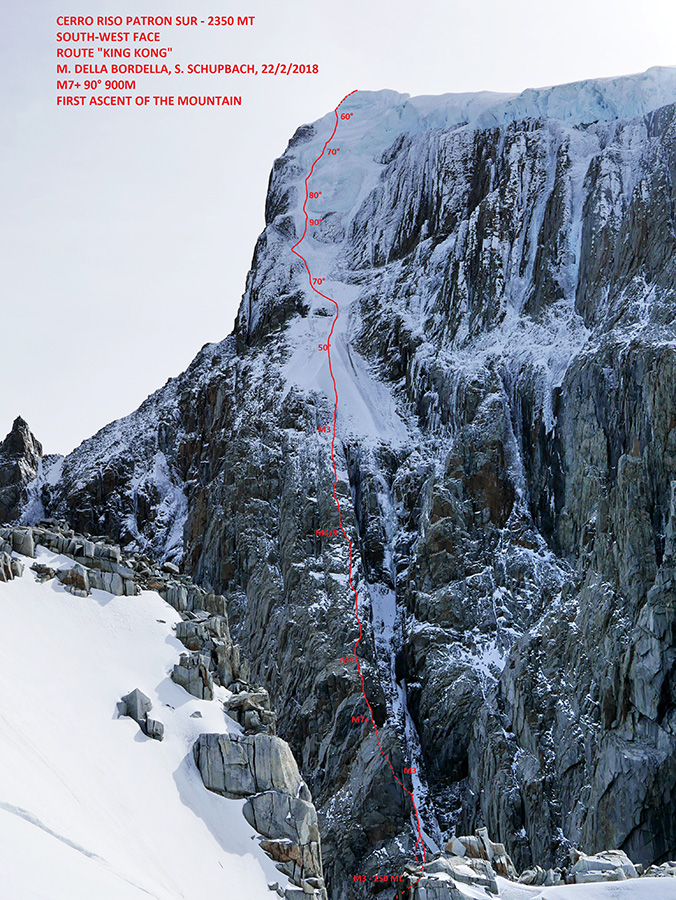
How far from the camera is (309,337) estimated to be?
133m

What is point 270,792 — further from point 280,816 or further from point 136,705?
point 136,705

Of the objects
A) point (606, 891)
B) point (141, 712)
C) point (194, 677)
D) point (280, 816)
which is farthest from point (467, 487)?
point (606, 891)

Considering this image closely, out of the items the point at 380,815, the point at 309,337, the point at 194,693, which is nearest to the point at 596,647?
the point at 380,815

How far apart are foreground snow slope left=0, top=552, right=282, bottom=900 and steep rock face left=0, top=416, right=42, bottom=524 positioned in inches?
3626

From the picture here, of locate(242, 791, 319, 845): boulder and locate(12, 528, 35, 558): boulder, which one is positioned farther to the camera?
locate(12, 528, 35, 558): boulder

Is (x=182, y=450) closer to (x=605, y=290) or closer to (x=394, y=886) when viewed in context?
(x=605, y=290)

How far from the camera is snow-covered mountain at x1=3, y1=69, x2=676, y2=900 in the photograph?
239 feet

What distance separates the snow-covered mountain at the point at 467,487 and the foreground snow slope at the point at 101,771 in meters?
34.9

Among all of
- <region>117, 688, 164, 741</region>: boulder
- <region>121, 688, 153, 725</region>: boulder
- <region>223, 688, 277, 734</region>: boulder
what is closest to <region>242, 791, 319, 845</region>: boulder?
<region>223, 688, 277, 734</region>: boulder

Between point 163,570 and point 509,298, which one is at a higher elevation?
point 509,298

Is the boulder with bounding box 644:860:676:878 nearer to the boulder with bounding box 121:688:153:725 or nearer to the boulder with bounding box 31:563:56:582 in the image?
the boulder with bounding box 121:688:153:725

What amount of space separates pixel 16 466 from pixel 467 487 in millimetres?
75938

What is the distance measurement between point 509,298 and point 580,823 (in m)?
60.3

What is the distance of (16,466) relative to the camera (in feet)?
473
